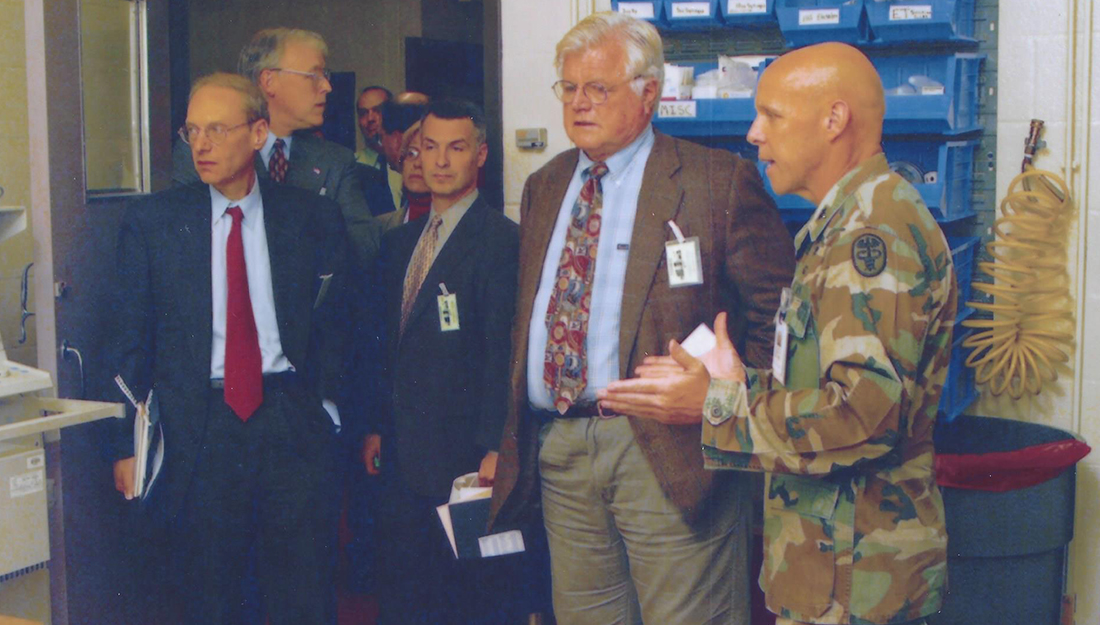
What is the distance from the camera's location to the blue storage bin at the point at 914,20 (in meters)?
2.73

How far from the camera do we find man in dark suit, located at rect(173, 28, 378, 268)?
130 inches

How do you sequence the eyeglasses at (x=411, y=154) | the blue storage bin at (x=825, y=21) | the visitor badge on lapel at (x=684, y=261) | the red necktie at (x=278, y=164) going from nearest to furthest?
the visitor badge on lapel at (x=684, y=261) < the blue storage bin at (x=825, y=21) < the red necktie at (x=278, y=164) < the eyeglasses at (x=411, y=154)

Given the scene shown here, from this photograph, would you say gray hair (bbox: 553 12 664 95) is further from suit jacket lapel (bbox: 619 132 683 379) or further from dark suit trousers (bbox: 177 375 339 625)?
dark suit trousers (bbox: 177 375 339 625)

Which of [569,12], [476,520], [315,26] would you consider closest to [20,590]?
[476,520]

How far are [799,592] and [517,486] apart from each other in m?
0.81

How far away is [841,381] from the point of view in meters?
1.69

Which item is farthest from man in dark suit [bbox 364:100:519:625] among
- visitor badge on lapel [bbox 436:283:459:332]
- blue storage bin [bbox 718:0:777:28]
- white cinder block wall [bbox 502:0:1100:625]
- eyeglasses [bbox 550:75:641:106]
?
white cinder block wall [bbox 502:0:1100:625]

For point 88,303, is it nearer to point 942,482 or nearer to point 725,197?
point 725,197

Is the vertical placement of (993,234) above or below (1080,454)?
above

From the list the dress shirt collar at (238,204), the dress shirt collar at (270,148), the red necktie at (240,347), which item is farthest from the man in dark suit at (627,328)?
the dress shirt collar at (270,148)

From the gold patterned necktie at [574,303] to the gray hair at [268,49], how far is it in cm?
136

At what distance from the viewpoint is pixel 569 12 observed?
3.32m

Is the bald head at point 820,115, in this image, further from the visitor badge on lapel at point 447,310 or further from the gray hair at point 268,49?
the gray hair at point 268,49

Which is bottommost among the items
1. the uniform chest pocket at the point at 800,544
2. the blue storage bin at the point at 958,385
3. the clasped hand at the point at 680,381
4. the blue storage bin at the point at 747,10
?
the uniform chest pocket at the point at 800,544
